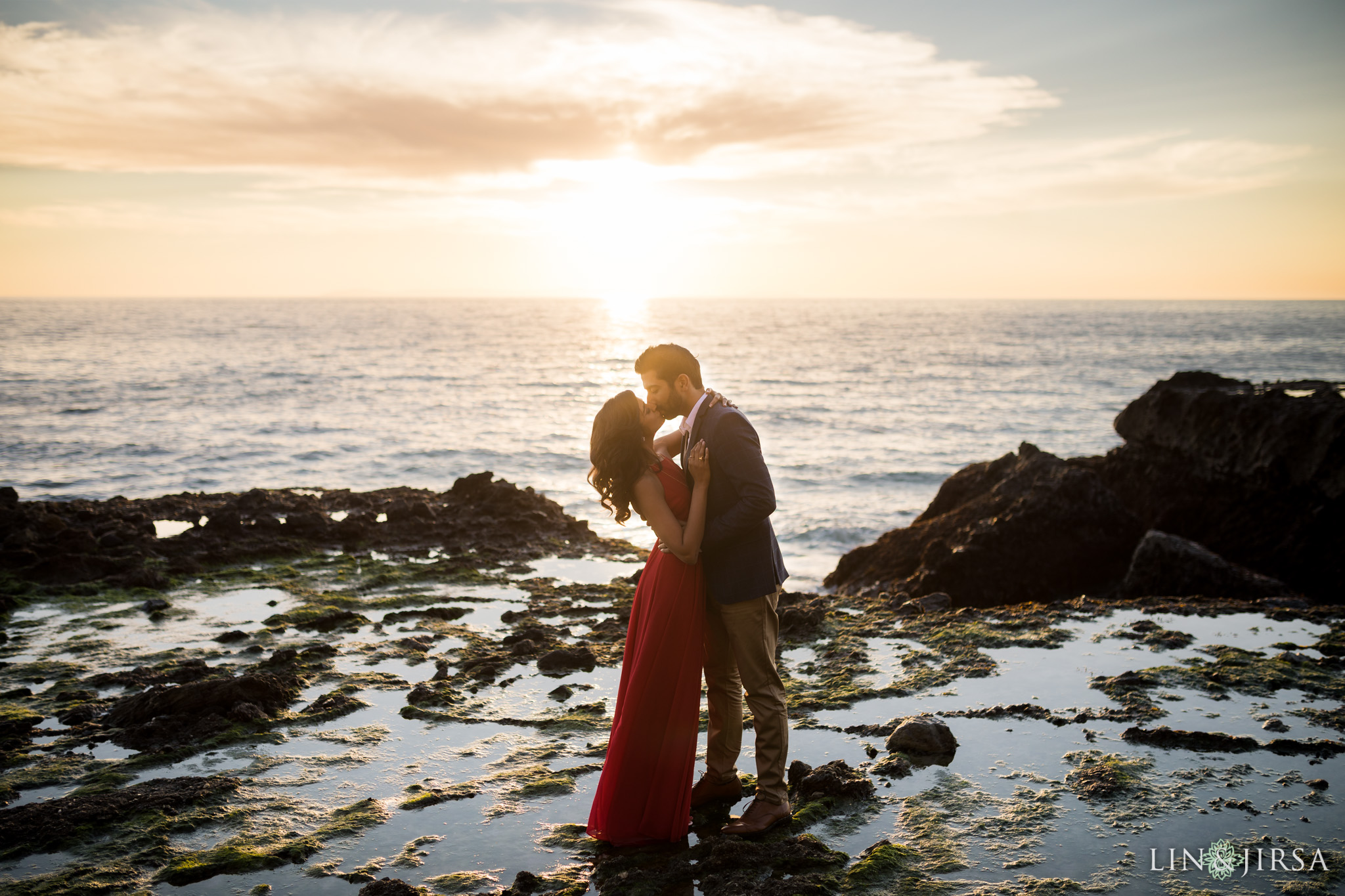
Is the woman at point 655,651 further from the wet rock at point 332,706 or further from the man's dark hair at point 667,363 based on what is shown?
the wet rock at point 332,706

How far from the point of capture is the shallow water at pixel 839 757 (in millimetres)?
4461

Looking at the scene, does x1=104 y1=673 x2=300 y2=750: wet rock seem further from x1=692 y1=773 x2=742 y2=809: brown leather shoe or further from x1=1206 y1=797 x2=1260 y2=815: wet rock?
x1=1206 y1=797 x2=1260 y2=815: wet rock

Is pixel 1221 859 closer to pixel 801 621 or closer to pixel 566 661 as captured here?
pixel 801 621

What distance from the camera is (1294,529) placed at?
32.5 feet

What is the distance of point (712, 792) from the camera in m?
→ 5.11

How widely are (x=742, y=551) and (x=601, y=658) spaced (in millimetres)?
3416

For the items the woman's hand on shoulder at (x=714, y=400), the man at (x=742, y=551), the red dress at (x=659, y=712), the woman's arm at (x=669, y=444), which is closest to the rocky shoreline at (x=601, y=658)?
the red dress at (x=659, y=712)

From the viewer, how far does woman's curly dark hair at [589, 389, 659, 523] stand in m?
4.67

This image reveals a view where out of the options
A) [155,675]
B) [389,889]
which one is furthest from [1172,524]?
[155,675]

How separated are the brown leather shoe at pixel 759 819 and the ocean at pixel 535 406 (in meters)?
8.01

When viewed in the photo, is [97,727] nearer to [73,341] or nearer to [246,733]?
[246,733]

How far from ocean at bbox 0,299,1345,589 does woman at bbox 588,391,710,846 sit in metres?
8.16

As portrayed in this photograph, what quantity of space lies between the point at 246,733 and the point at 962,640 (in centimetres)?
633

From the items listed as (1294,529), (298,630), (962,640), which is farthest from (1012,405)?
(298,630)
